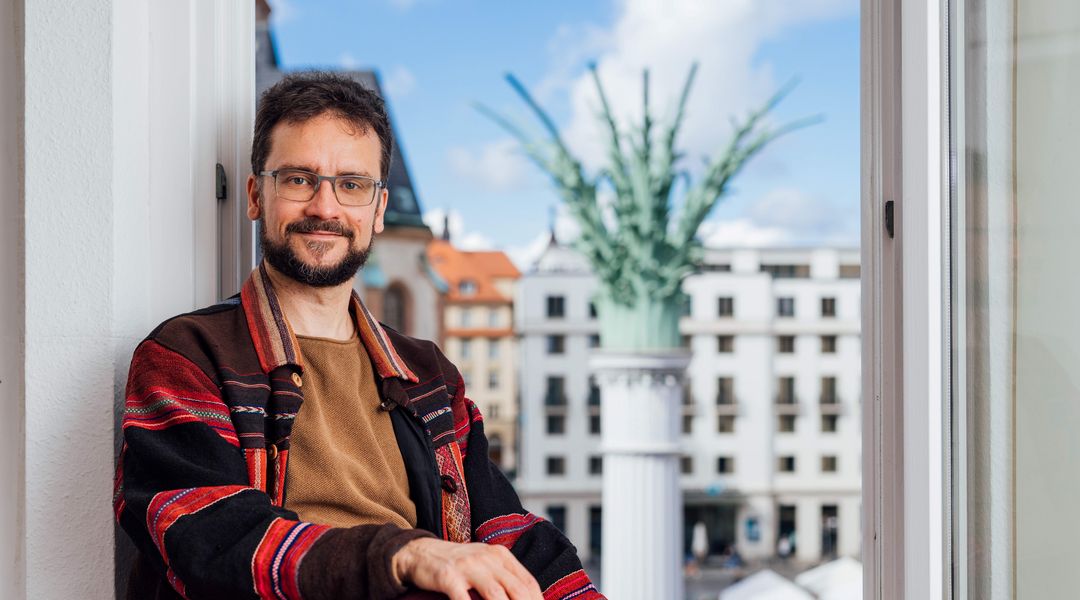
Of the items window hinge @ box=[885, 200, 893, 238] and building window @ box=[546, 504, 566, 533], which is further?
building window @ box=[546, 504, 566, 533]

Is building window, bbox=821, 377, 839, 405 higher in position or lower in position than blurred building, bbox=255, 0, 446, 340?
lower

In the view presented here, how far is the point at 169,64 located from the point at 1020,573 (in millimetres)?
1162

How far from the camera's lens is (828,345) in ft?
75.3

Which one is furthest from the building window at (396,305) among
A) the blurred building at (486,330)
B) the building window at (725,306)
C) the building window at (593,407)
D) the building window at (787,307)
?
the building window at (787,307)

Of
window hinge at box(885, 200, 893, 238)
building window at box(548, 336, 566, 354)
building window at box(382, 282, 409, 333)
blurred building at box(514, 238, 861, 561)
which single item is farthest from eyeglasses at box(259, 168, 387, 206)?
building window at box(548, 336, 566, 354)

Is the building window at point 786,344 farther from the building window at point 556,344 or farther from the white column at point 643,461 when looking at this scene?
the white column at point 643,461

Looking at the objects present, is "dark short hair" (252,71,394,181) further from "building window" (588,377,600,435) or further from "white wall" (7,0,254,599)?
"building window" (588,377,600,435)

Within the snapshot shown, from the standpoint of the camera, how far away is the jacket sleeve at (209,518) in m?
0.85

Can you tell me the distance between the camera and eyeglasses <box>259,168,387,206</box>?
110cm

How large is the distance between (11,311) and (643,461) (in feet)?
15.6

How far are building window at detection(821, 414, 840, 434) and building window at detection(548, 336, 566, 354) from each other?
6277 millimetres

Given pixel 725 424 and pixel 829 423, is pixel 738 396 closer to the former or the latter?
pixel 725 424

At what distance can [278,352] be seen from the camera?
104 cm

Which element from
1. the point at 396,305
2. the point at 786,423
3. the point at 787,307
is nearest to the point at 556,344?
the point at 396,305
